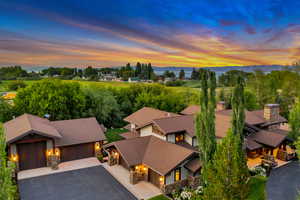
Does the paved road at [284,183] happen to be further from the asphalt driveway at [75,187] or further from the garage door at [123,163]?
the garage door at [123,163]

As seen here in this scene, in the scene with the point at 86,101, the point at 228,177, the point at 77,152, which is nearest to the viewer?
the point at 228,177

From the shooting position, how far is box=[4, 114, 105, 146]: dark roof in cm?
1753

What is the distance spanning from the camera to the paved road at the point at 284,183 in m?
14.4

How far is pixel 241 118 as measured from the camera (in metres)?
14.5

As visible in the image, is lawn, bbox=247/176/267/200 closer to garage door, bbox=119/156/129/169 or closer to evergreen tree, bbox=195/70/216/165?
evergreen tree, bbox=195/70/216/165

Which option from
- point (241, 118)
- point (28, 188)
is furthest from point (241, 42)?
point (28, 188)

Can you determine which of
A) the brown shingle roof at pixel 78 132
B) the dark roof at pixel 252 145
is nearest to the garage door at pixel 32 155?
the brown shingle roof at pixel 78 132

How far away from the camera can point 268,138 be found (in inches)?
856

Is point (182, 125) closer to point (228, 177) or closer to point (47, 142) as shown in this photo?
point (228, 177)

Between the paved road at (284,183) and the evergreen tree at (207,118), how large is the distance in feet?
19.6

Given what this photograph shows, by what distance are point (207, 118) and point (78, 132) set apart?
1399cm

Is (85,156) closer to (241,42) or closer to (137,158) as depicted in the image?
(137,158)

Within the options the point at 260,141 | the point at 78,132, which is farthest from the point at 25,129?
the point at 260,141

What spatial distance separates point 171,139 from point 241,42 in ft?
52.8
